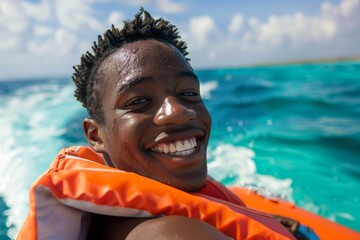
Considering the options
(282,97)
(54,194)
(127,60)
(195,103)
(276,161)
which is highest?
(282,97)

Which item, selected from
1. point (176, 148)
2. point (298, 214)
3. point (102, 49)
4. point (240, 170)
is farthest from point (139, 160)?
point (240, 170)

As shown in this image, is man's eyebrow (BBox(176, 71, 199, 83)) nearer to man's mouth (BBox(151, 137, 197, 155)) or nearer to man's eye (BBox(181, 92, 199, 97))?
man's eye (BBox(181, 92, 199, 97))

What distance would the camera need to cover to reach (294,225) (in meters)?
2.47

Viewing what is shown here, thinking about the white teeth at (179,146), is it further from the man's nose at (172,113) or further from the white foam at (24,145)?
the white foam at (24,145)

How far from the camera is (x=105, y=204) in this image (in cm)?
144

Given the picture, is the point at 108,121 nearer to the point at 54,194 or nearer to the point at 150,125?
the point at 150,125

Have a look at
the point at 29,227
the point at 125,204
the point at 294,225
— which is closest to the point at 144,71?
the point at 125,204

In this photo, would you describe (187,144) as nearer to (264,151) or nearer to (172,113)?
(172,113)

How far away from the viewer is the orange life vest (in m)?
1.38

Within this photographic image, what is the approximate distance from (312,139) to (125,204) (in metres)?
6.44

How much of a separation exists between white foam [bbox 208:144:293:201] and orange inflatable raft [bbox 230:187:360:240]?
49.9 inches

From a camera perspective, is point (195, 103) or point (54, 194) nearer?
point (54, 194)

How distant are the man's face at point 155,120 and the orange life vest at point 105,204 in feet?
0.47

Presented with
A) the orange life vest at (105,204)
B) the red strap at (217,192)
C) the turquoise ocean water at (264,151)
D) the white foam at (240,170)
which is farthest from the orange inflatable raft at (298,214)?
the orange life vest at (105,204)
